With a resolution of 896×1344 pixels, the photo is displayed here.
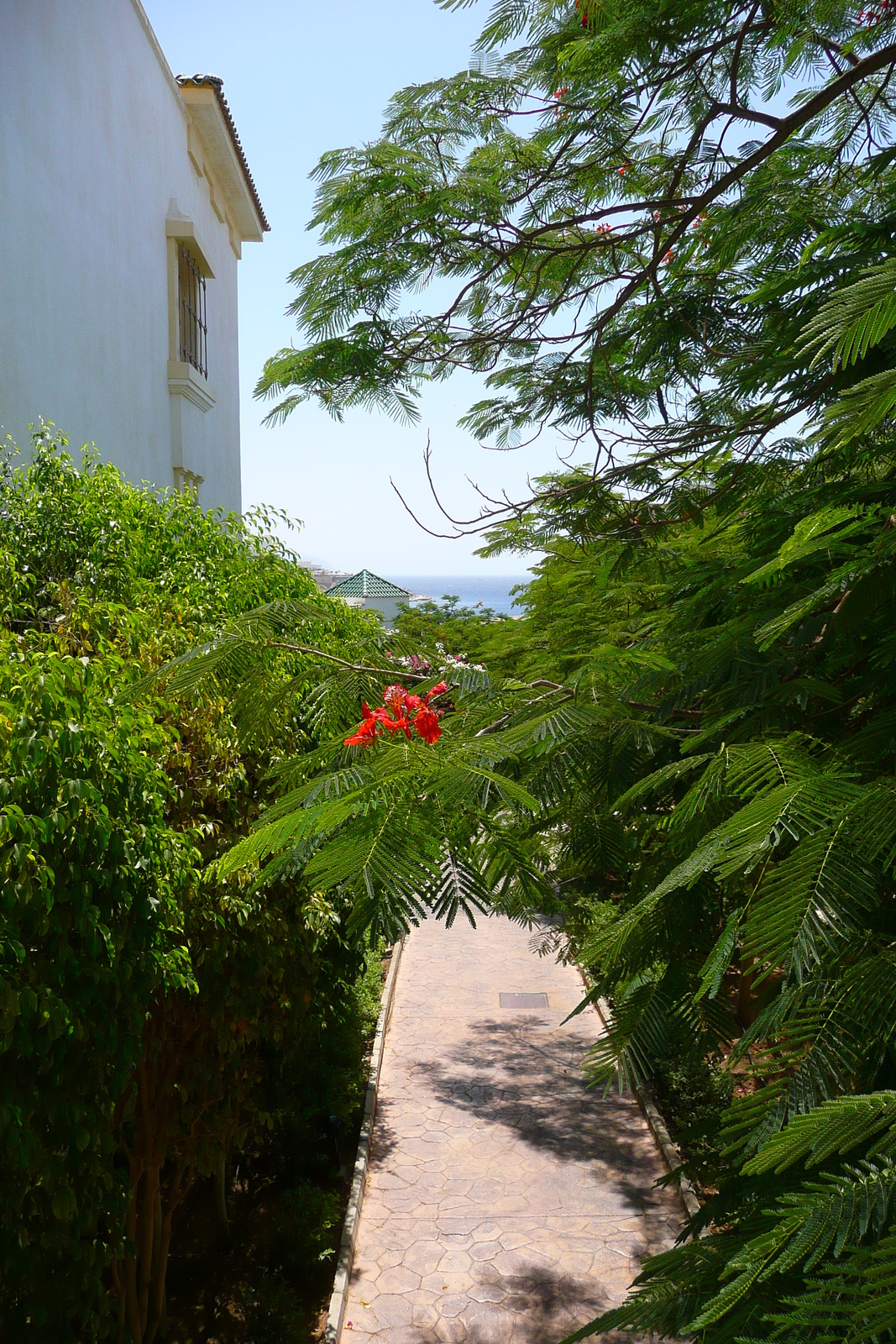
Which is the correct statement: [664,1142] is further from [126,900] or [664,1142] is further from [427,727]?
[427,727]

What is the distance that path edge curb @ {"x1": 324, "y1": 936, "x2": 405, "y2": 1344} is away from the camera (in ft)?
18.9

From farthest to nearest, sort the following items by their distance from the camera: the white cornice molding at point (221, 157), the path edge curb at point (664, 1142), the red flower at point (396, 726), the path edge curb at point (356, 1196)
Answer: the white cornice molding at point (221, 157) → the path edge curb at point (664, 1142) → the path edge curb at point (356, 1196) → the red flower at point (396, 726)

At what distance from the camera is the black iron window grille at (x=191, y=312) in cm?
1112

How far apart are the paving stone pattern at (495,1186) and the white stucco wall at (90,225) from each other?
6431 millimetres

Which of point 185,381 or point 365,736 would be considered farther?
point 185,381

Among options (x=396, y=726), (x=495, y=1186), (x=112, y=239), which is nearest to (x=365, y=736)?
(x=396, y=726)

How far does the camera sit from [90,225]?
7.82 metres

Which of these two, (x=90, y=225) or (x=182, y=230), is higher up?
(x=182, y=230)

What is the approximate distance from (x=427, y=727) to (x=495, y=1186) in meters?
6.58

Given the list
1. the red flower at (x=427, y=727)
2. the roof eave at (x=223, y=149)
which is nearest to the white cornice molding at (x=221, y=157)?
the roof eave at (x=223, y=149)

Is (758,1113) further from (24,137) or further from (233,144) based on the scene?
(233,144)

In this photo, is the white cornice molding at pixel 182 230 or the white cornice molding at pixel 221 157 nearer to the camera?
the white cornice molding at pixel 182 230

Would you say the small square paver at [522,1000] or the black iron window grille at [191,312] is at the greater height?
the black iron window grille at [191,312]

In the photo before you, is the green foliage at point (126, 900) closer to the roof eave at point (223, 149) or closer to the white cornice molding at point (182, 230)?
the white cornice molding at point (182, 230)
